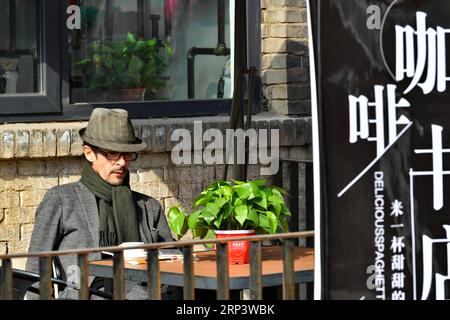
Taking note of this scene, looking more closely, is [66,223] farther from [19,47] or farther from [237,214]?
[19,47]

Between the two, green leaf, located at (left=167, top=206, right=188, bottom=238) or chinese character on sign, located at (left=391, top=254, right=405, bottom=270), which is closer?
chinese character on sign, located at (left=391, top=254, right=405, bottom=270)

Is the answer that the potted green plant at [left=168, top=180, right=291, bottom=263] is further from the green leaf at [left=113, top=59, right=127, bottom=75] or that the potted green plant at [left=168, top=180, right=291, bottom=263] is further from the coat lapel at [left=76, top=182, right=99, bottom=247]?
the green leaf at [left=113, top=59, right=127, bottom=75]

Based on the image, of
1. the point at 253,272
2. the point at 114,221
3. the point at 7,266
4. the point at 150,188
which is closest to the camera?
the point at 7,266

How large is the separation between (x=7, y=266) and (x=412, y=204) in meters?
1.56

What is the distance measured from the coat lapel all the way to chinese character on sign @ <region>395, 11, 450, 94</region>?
73.5 inches

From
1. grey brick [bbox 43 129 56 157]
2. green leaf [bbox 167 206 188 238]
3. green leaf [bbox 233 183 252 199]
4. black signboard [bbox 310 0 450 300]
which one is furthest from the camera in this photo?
grey brick [bbox 43 129 56 157]

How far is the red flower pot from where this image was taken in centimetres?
538

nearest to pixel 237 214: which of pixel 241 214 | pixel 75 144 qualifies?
pixel 241 214

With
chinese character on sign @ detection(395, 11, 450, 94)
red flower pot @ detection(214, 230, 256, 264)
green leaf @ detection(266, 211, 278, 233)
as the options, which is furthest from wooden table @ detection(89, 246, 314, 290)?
chinese character on sign @ detection(395, 11, 450, 94)

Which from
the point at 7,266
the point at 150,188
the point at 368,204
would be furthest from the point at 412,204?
the point at 150,188

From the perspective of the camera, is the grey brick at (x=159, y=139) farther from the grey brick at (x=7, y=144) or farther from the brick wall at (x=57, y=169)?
the grey brick at (x=7, y=144)

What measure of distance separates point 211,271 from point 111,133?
1.10 meters

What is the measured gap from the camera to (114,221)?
19.7ft
